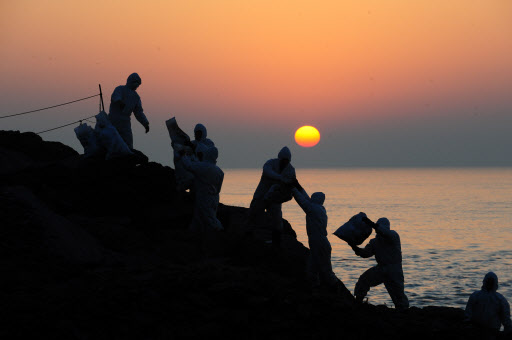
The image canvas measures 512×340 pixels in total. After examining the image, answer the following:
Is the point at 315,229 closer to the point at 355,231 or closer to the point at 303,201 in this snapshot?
the point at 303,201

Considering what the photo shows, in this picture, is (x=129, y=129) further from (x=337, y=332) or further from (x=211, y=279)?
(x=337, y=332)

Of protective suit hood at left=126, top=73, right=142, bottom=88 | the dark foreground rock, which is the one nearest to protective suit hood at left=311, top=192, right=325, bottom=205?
the dark foreground rock

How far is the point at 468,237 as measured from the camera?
242 ft

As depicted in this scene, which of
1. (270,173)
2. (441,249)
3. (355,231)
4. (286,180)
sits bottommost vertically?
(441,249)

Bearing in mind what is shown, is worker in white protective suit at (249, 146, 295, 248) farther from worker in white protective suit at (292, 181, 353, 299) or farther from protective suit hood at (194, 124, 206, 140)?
protective suit hood at (194, 124, 206, 140)

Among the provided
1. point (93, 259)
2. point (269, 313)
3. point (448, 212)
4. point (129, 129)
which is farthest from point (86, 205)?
point (448, 212)

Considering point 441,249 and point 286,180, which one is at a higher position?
point 286,180

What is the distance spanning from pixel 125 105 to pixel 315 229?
7235 millimetres

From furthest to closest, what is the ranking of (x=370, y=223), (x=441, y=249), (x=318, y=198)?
(x=441, y=249), (x=370, y=223), (x=318, y=198)

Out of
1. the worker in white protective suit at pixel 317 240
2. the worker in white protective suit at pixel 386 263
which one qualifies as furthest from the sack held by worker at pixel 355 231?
the worker in white protective suit at pixel 317 240

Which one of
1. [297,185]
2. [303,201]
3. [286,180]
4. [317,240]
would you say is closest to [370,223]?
[317,240]

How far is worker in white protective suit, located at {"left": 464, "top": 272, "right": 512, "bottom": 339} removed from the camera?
522 inches

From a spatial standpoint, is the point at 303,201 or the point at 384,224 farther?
the point at 384,224

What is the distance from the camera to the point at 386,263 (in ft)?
48.6
